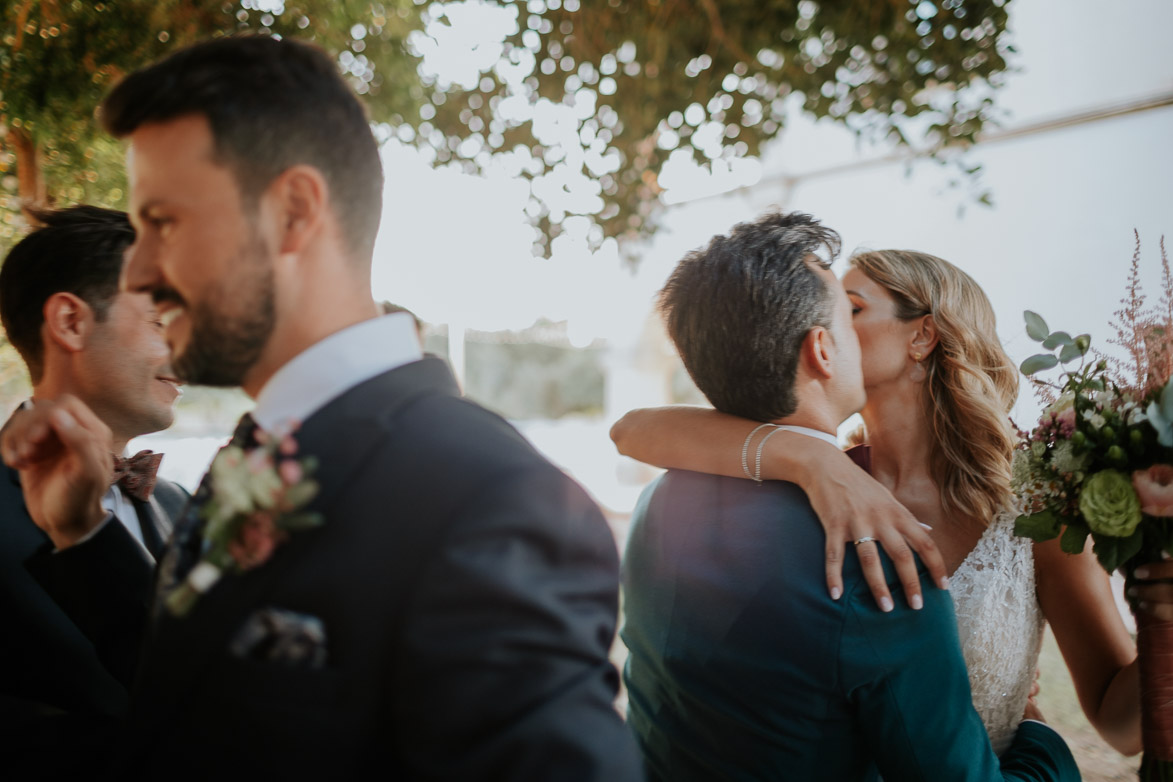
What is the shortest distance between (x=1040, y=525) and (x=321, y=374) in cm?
144

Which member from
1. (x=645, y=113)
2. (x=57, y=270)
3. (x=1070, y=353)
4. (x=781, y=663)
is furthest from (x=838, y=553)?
(x=645, y=113)

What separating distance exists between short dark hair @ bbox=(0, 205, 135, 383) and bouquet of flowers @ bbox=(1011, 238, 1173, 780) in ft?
6.49

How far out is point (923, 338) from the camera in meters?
1.99

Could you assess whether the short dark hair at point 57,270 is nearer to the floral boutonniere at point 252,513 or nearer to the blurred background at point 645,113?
the blurred background at point 645,113

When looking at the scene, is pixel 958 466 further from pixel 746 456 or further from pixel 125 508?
pixel 125 508

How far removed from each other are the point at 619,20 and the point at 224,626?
2798 millimetres

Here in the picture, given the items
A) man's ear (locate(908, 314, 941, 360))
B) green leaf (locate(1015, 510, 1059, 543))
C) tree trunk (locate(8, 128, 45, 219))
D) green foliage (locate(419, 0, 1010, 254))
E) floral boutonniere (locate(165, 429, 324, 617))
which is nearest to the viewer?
floral boutonniere (locate(165, 429, 324, 617))

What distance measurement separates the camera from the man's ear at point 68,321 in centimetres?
171

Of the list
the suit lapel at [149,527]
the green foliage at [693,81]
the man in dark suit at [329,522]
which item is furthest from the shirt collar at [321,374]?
the green foliage at [693,81]

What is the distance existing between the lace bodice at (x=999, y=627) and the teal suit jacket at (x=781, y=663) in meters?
0.14

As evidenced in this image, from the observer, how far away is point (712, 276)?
151cm

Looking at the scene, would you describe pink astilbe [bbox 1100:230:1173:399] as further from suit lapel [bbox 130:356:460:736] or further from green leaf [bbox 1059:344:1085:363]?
suit lapel [bbox 130:356:460:736]

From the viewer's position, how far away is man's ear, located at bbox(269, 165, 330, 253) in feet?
3.03

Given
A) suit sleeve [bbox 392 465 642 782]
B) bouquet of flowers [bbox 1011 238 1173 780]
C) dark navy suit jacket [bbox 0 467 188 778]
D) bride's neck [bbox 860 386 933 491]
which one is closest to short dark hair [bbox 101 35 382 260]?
suit sleeve [bbox 392 465 642 782]
